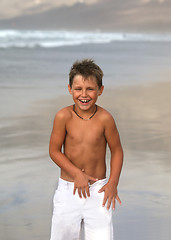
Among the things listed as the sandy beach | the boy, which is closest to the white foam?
the sandy beach

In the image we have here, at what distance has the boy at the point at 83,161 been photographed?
6.46 feet

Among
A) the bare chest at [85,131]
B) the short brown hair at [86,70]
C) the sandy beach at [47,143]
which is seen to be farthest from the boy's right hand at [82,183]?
the sandy beach at [47,143]

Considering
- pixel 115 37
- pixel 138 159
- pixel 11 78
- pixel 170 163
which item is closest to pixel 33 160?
pixel 138 159

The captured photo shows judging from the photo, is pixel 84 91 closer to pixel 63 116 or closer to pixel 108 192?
pixel 63 116

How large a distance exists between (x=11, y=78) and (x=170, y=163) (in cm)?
553

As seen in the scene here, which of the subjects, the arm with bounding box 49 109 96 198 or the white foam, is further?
the white foam

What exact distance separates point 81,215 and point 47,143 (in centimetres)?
273

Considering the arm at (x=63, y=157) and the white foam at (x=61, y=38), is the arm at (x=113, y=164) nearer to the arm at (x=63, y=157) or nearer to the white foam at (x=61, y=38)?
the arm at (x=63, y=157)

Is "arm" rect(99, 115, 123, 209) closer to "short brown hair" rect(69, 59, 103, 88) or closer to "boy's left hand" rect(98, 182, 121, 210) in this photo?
"boy's left hand" rect(98, 182, 121, 210)

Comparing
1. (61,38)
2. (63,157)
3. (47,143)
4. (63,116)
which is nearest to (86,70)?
(63,116)

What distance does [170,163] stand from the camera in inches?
159

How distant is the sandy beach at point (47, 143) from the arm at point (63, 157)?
844 millimetres

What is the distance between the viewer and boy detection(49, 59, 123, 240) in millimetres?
1970

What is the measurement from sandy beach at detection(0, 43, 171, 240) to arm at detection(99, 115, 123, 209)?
76 cm
